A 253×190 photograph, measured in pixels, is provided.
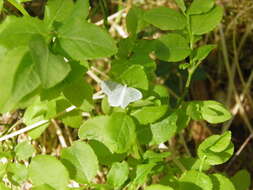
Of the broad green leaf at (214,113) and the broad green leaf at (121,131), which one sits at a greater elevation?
the broad green leaf at (121,131)

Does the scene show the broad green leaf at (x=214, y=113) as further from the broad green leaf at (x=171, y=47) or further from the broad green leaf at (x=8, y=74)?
the broad green leaf at (x=8, y=74)

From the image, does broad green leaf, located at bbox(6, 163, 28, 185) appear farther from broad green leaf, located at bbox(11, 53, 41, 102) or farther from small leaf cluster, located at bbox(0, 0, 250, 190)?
broad green leaf, located at bbox(11, 53, 41, 102)

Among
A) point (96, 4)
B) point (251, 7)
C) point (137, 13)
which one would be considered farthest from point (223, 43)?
point (137, 13)

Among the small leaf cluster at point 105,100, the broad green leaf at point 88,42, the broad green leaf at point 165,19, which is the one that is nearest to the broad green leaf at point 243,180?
the small leaf cluster at point 105,100

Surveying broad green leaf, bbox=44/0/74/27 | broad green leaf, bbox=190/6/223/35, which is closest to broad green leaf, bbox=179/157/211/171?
broad green leaf, bbox=190/6/223/35

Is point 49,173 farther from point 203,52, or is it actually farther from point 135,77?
point 203,52

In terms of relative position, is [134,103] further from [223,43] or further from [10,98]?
[223,43]

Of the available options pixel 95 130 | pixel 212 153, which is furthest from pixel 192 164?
pixel 95 130
